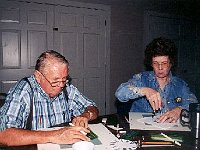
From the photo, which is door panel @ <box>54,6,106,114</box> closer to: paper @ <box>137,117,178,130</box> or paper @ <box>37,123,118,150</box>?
paper @ <box>137,117,178,130</box>

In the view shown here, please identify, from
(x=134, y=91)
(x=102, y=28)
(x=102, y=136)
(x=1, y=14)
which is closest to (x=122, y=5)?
(x=102, y=28)

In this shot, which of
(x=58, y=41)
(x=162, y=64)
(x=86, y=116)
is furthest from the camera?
(x=58, y=41)

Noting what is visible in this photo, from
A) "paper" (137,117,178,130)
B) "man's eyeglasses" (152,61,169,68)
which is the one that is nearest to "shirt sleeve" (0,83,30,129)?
"paper" (137,117,178,130)

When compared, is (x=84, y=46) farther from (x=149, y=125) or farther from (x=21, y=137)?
(x=21, y=137)

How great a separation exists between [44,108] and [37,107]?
63 mm

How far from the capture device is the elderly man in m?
1.55

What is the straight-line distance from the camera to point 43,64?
1941mm

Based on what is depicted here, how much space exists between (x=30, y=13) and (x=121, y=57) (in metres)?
2.18

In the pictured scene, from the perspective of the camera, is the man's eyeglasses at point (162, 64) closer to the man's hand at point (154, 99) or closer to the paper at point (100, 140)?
the man's hand at point (154, 99)

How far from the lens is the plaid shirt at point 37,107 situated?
1.75 metres

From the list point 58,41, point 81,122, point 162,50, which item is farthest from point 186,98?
point 58,41

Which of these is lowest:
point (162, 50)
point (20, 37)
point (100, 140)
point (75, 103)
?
point (100, 140)

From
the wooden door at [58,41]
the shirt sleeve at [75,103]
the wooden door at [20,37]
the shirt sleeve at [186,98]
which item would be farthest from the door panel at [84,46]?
the shirt sleeve at [186,98]

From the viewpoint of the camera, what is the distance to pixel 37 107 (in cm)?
203
